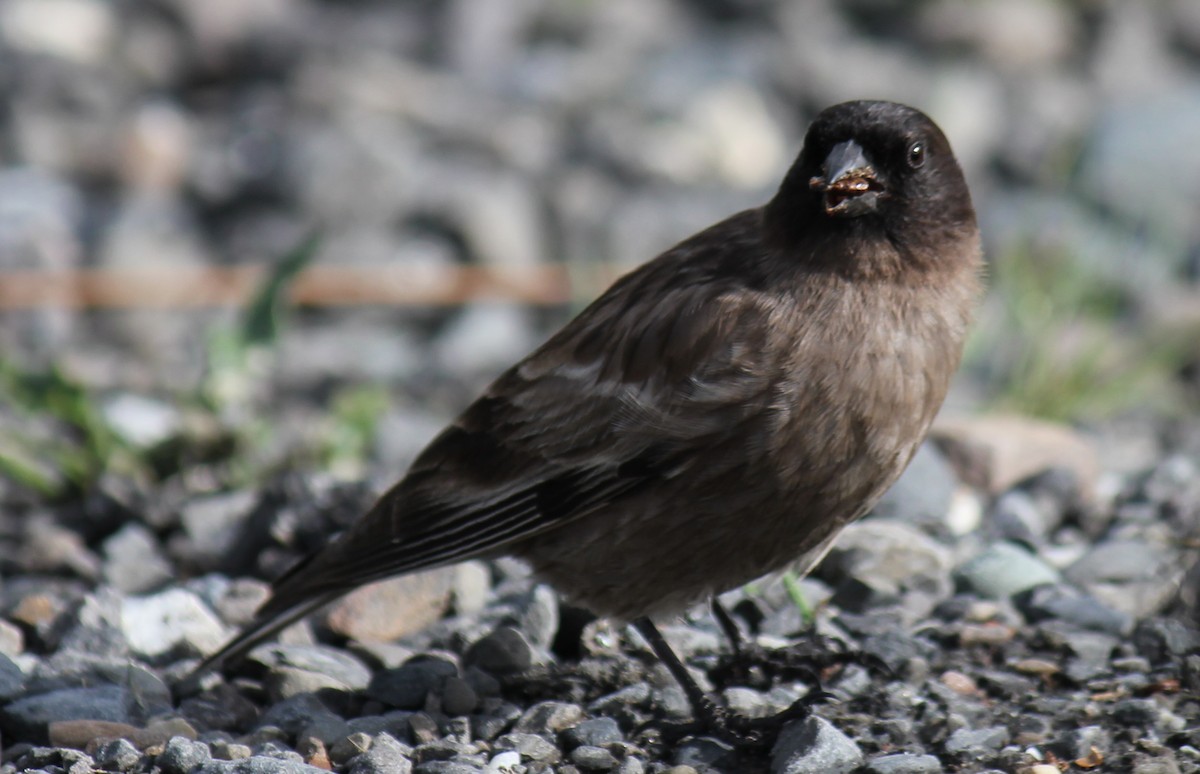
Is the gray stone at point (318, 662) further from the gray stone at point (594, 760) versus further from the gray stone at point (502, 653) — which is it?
the gray stone at point (594, 760)

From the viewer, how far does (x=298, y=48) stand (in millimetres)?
9992

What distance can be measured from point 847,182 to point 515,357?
3.60m

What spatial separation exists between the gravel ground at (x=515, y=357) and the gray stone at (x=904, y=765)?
0.01 metres

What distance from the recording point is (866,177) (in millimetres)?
4121

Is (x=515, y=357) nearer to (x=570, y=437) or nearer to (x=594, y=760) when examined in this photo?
(x=570, y=437)

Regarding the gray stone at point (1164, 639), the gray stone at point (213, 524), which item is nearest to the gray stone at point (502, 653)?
the gray stone at point (213, 524)

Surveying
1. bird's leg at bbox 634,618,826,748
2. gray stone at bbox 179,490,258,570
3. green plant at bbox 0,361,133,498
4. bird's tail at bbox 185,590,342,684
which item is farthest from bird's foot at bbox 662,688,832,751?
green plant at bbox 0,361,133,498

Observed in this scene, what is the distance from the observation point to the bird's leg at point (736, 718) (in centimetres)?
397

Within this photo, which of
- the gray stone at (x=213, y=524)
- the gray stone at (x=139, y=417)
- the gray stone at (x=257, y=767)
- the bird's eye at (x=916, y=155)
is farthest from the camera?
the gray stone at (x=139, y=417)

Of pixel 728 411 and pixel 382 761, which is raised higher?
pixel 728 411

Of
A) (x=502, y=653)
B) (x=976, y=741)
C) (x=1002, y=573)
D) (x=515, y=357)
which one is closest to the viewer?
(x=976, y=741)

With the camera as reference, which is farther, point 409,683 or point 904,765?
point 409,683

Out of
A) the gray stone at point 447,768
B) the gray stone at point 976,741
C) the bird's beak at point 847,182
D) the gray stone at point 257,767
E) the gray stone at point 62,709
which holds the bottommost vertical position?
→ the gray stone at point 976,741

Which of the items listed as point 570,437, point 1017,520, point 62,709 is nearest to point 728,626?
point 570,437
